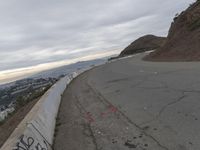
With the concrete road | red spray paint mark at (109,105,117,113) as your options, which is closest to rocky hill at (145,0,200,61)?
the concrete road

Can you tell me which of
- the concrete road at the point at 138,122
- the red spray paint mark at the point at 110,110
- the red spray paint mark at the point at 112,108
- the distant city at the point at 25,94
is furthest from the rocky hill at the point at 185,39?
the red spray paint mark at the point at 110,110

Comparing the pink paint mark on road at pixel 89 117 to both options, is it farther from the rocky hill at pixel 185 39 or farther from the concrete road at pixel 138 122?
the rocky hill at pixel 185 39

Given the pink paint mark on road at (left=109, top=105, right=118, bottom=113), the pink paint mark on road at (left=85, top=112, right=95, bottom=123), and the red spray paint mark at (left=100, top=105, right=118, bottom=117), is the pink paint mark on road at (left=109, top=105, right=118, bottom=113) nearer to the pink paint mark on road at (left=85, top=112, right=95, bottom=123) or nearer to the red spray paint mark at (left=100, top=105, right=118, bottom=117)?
the red spray paint mark at (left=100, top=105, right=118, bottom=117)

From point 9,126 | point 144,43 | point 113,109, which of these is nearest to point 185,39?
point 9,126

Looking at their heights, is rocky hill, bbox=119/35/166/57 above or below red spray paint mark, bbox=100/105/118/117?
below

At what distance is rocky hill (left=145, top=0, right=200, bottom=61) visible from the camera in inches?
1175

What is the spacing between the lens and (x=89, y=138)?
25.9ft

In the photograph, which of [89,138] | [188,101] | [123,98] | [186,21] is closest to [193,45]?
[186,21]

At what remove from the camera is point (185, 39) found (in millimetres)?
34312

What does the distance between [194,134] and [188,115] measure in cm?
142

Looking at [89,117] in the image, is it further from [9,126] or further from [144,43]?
[144,43]

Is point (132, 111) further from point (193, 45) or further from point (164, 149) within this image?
point (193, 45)

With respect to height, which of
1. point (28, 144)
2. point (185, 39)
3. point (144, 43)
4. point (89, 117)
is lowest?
point (144, 43)

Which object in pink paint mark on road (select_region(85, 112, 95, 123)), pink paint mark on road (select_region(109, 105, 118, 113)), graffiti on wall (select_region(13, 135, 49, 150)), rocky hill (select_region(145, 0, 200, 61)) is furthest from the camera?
rocky hill (select_region(145, 0, 200, 61))
